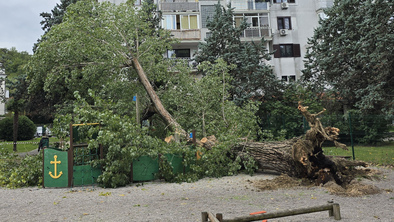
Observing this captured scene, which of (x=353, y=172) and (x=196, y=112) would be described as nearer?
(x=353, y=172)

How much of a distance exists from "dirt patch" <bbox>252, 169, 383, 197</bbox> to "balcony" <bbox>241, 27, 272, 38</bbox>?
21.2 metres

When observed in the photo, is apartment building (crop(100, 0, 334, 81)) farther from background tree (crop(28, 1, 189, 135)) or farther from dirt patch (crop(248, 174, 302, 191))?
dirt patch (crop(248, 174, 302, 191))

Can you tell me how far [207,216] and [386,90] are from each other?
635 inches

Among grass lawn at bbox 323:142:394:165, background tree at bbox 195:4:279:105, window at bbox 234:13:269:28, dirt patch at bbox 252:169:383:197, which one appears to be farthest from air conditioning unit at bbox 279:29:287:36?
dirt patch at bbox 252:169:383:197

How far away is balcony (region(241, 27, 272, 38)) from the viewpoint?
89.8 feet

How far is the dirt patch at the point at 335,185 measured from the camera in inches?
252

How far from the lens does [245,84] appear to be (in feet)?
63.0

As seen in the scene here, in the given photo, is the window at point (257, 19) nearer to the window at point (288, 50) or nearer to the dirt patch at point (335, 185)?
the window at point (288, 50)

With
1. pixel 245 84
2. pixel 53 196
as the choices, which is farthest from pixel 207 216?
pixel 245 84

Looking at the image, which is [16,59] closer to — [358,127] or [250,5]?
[250,5]

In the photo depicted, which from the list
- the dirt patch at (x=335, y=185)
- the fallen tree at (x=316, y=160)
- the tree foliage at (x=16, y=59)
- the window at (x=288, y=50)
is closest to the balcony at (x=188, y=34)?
the window at (x=288, y=50)

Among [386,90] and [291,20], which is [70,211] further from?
[291,20]

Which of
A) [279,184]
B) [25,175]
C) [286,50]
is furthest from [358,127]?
[286,50]

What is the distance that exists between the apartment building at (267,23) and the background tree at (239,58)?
6406 millimetres
